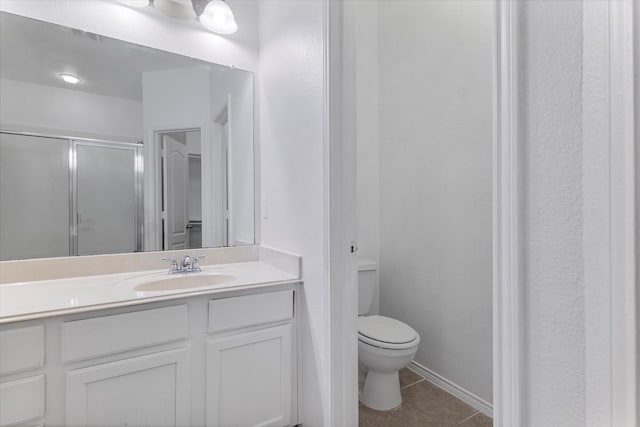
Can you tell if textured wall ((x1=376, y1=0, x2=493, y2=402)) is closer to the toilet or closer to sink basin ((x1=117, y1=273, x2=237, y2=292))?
the toilet

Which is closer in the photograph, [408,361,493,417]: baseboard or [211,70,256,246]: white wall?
[408,361,493,417]: baseboard

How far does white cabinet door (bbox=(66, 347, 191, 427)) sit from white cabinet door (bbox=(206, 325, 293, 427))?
108mm

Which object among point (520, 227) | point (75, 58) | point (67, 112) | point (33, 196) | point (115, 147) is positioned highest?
point (75, 58)

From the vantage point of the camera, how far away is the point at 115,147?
5.27ft

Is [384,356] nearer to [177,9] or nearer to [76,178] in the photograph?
[76,178]

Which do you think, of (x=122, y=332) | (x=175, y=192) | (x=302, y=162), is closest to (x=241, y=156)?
(x=175, y=192)

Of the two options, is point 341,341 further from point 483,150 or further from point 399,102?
point 399,102

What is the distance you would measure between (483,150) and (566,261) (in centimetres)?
131

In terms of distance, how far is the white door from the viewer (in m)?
1.73

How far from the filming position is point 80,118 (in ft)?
5.00

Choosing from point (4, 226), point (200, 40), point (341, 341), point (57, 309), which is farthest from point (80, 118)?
point (341, 341)

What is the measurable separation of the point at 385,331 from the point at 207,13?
2046 millimetres

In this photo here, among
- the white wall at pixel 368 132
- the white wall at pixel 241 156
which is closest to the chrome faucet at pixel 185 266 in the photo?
the white wall at pixel 241 156

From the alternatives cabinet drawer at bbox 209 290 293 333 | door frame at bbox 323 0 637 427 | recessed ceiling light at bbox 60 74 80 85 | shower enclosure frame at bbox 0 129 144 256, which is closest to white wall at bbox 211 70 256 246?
shower enclosure frame at bbox 0 129 144 256
